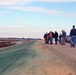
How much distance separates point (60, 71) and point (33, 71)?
1302mm

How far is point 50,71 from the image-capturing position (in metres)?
15.0

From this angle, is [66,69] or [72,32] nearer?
[66,69]

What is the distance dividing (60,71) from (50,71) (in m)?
0.48

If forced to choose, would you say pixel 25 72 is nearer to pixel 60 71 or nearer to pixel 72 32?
pixel 60 71

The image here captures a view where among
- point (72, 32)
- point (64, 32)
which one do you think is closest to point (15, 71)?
point (72, 32)

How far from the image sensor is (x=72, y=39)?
37.2m

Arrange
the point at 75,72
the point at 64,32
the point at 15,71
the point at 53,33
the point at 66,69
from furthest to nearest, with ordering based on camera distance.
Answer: the point at 53,33 < the point at 64,32 < the point at 15,71 < the point at 66,69 < the point at 75,72

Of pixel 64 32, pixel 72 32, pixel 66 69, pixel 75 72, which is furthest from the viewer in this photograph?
pixel 64 32

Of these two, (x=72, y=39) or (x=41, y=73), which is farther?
(x=72, y=39)

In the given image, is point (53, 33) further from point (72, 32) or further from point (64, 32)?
point (72, 32)

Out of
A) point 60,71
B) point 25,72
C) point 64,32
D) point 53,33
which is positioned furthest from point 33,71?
point 53,33

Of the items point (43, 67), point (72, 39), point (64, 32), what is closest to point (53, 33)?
point (64, 32)

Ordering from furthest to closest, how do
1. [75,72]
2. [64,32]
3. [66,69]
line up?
[64,32] < [66,69] < [75,72]

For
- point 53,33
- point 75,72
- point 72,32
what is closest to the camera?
point 75,72
